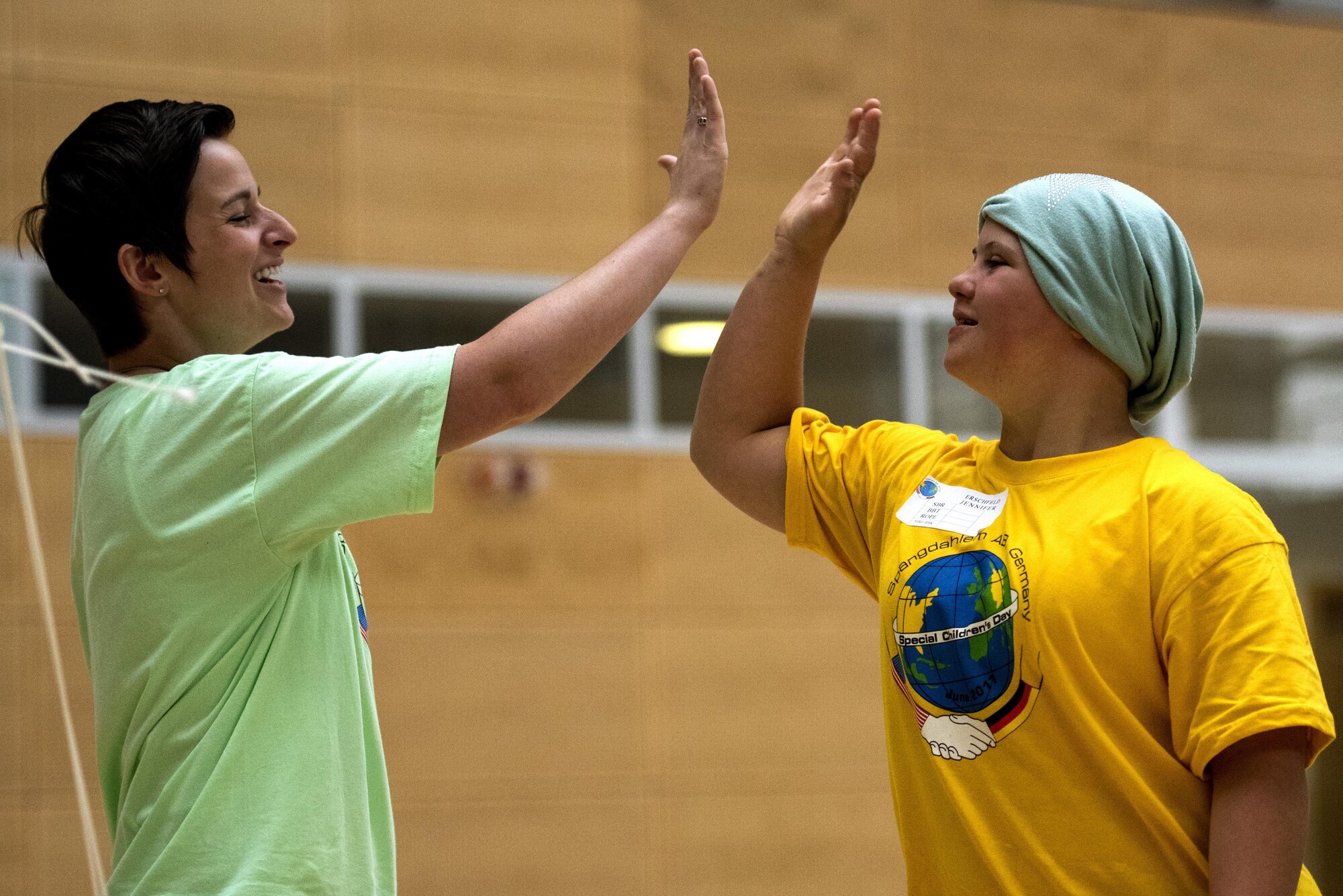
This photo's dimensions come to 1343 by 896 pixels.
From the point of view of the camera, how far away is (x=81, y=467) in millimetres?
1448

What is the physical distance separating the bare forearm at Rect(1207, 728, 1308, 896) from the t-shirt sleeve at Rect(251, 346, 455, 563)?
0.82 metres

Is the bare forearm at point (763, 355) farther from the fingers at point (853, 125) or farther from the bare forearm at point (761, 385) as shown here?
the fingers at point (853, 125)

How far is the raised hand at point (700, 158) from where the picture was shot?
1.57m

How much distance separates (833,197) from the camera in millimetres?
1714

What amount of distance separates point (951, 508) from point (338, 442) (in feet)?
2.21

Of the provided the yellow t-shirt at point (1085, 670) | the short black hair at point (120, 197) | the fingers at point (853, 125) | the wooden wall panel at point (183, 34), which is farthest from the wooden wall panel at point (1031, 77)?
the short black hair at point (120, 197)

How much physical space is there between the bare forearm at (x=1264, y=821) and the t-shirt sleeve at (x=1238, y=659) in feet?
0.10

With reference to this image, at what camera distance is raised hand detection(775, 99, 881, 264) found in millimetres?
1703

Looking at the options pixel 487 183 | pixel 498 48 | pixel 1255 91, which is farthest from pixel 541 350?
pixel 1255 91

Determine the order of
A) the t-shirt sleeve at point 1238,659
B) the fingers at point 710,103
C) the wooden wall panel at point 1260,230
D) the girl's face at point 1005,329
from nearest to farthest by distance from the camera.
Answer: the t-shirt sleeve at point 1238,659 < the girl's face at point 1005,329 < the fingers at point 710,103 < the wooden wall panel at point 1260,230

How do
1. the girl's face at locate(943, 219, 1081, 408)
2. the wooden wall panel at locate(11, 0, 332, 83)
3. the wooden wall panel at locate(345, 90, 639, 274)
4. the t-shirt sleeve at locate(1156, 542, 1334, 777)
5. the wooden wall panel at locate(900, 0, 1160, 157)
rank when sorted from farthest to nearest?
the wooden wall panel at locate(900, 0, 1160, 157)
the wooden wall panel at locate(345, 90, 639, 274)
the wooden wall panel at locate(11, 0, 332, 83)
the girl's face at locate(943, 219, 1081, 408)
the t-shirt sleeve at locate(1156, 542, 1334, 777)

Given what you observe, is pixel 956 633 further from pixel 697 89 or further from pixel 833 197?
pixel 697 89

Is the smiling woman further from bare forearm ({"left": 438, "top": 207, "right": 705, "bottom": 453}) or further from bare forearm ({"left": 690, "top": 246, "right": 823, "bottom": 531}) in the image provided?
bare forearm ({"left": 690, "top": 246, "right": 823, "bottom": 531})

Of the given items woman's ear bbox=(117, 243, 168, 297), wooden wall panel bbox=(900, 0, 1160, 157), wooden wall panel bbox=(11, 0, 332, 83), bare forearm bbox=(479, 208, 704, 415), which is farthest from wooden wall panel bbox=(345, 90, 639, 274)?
bare forearm bbox=(479, 208, 704, 415)
